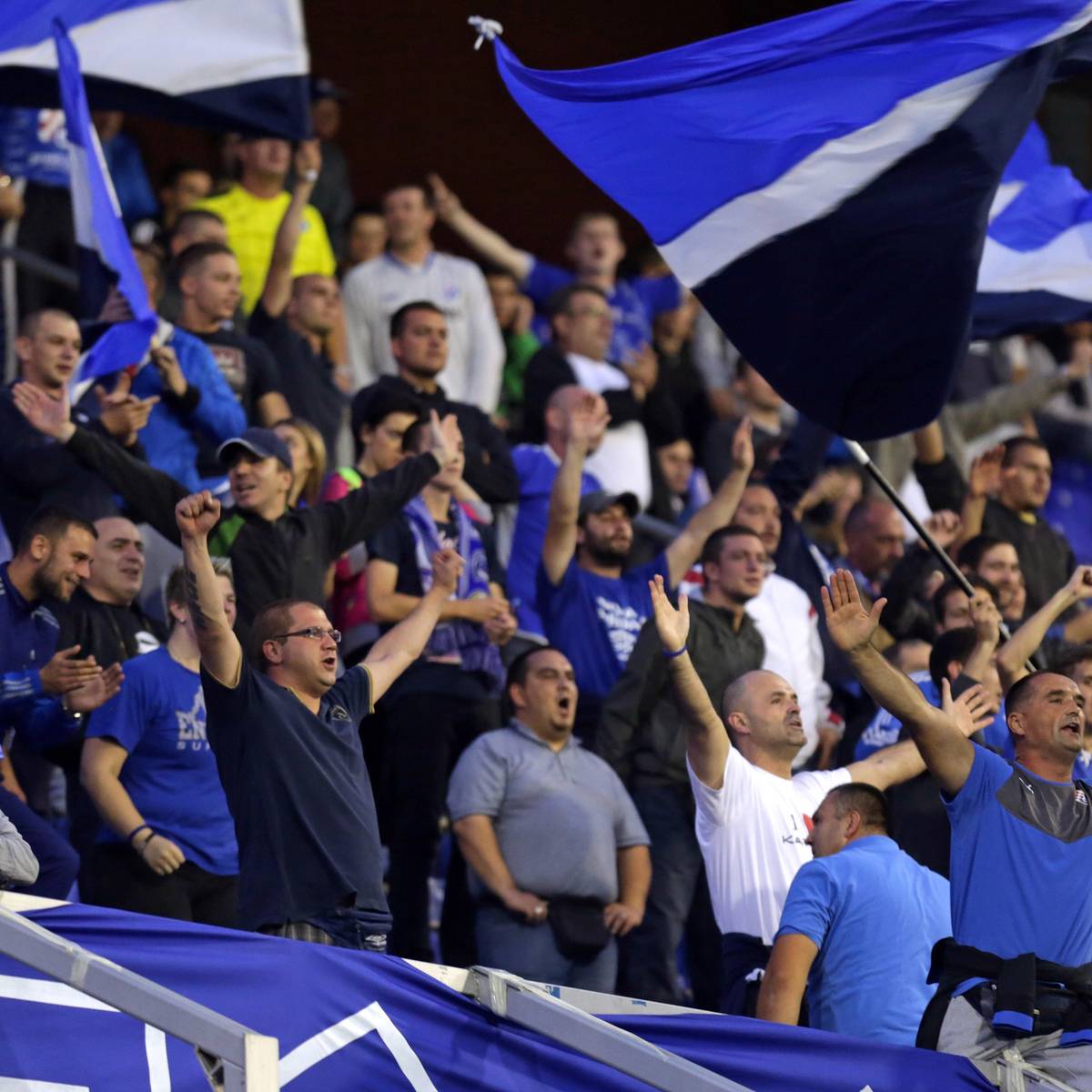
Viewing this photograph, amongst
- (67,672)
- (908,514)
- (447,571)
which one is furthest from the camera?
(908,514)

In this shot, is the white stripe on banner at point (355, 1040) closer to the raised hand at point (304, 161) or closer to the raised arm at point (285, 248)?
the raised arm at point (285, 248)

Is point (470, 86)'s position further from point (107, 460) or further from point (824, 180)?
point (824, 180)

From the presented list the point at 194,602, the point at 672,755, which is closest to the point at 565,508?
the point at 672,755

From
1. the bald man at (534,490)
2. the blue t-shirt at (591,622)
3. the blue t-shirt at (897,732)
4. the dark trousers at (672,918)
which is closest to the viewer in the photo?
the dark trousers at (672,918)

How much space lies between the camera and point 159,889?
26.1ft

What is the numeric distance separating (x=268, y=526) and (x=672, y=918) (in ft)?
7.20

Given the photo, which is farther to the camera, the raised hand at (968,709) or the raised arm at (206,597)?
the raised hand at (968,709)

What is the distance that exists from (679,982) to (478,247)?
18.5 feet

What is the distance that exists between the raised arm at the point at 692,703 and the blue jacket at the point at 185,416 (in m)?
2.66

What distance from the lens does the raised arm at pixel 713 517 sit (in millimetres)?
10180

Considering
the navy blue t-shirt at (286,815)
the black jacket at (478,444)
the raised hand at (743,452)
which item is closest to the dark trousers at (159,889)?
the navy blue t-shirt at (286,815)

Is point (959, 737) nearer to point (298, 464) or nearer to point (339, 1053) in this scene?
point (339, 1053)

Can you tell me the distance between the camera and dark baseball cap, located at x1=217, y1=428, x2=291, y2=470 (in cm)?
861

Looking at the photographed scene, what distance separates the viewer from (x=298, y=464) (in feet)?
31.7
